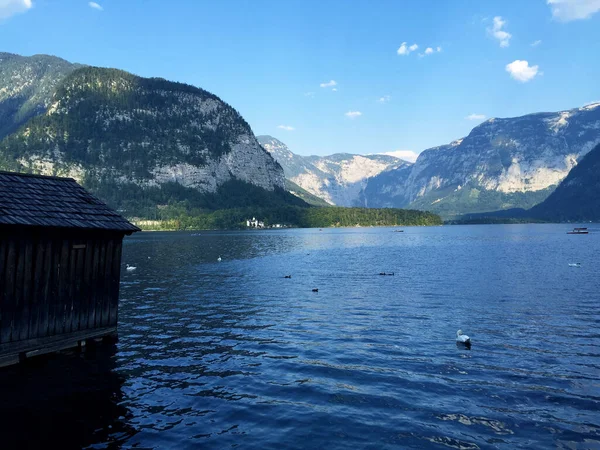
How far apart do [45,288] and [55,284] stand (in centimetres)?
57

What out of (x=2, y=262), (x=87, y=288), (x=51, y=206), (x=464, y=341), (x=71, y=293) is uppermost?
(x=51, y=206)

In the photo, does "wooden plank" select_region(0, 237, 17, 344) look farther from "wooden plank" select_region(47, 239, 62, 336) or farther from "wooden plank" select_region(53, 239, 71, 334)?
"wooden plank" select_region(53, 239, 71, 334)

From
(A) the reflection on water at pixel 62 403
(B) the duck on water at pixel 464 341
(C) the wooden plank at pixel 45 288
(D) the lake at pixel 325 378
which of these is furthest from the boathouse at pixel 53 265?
(B) the duck on water at pixel 464 341

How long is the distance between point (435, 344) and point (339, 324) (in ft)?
28.8

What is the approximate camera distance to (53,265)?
73.0ft

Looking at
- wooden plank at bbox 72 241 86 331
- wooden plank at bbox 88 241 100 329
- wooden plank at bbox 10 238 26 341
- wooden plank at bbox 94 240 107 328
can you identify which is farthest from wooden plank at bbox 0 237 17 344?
wooden plank at bbox 94 240 107 328

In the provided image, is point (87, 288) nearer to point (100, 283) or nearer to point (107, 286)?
point (100, 283)

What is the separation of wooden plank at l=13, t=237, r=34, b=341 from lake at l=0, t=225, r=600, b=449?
2137 mm

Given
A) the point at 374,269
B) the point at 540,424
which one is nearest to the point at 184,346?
the point at 540,424

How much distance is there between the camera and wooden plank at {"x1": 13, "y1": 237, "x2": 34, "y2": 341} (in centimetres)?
2077

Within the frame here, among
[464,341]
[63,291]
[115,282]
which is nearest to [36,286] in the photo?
[63,291]

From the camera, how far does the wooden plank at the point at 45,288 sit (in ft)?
71.0

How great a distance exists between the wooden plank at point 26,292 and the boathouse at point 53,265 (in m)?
0.02

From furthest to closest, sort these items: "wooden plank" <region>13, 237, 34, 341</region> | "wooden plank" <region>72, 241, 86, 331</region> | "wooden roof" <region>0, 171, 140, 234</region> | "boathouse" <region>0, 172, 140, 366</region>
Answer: "wooden plank" <region>72, 241, 86, 331</region> → "wooden roof" <region>0, 171, 140, 234</region> → "wooden plank" <region>13, 237, 34, 341</region> → "boathouse" <region>0, 172, 140, 366</region>
